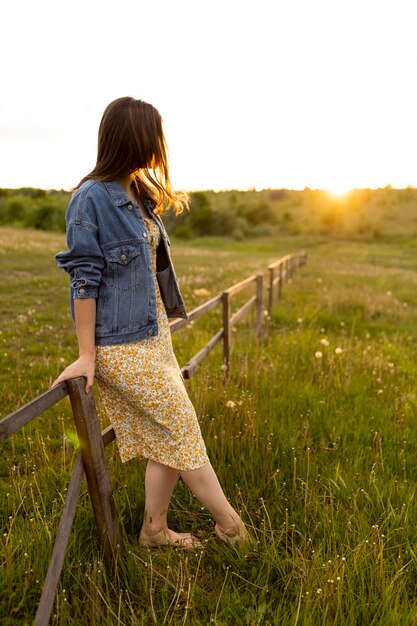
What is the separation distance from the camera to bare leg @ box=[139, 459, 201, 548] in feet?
8.59

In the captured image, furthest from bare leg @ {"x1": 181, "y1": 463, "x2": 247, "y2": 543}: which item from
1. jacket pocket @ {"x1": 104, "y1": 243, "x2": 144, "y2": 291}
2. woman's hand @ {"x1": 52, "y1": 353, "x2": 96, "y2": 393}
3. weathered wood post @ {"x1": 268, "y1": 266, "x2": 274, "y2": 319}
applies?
weathered wood post @ {"x1": 268, "y1": 266, "x2": 274, "y2": 319}

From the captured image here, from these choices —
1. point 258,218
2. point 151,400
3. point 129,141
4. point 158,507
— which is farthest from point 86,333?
point 258,218

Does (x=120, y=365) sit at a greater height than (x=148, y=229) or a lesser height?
lesser

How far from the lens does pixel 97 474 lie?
230cm

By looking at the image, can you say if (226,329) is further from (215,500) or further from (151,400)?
(151,400)

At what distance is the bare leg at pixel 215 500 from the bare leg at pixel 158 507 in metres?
0.10

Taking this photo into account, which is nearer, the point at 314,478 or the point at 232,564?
the point at 232,564

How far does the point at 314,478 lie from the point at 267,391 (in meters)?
1.43

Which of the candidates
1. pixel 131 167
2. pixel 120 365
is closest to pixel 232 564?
pixel 120 365

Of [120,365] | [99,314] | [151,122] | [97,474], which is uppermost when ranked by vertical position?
[151,122]

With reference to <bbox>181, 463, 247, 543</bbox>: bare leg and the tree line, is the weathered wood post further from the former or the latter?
the tree line

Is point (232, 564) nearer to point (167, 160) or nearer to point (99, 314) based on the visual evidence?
point (99, 314)

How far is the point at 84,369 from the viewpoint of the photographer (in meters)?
2.21

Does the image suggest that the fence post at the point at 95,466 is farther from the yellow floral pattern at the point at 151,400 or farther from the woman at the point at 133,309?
the yellow floral pattern at the point at 151,400
